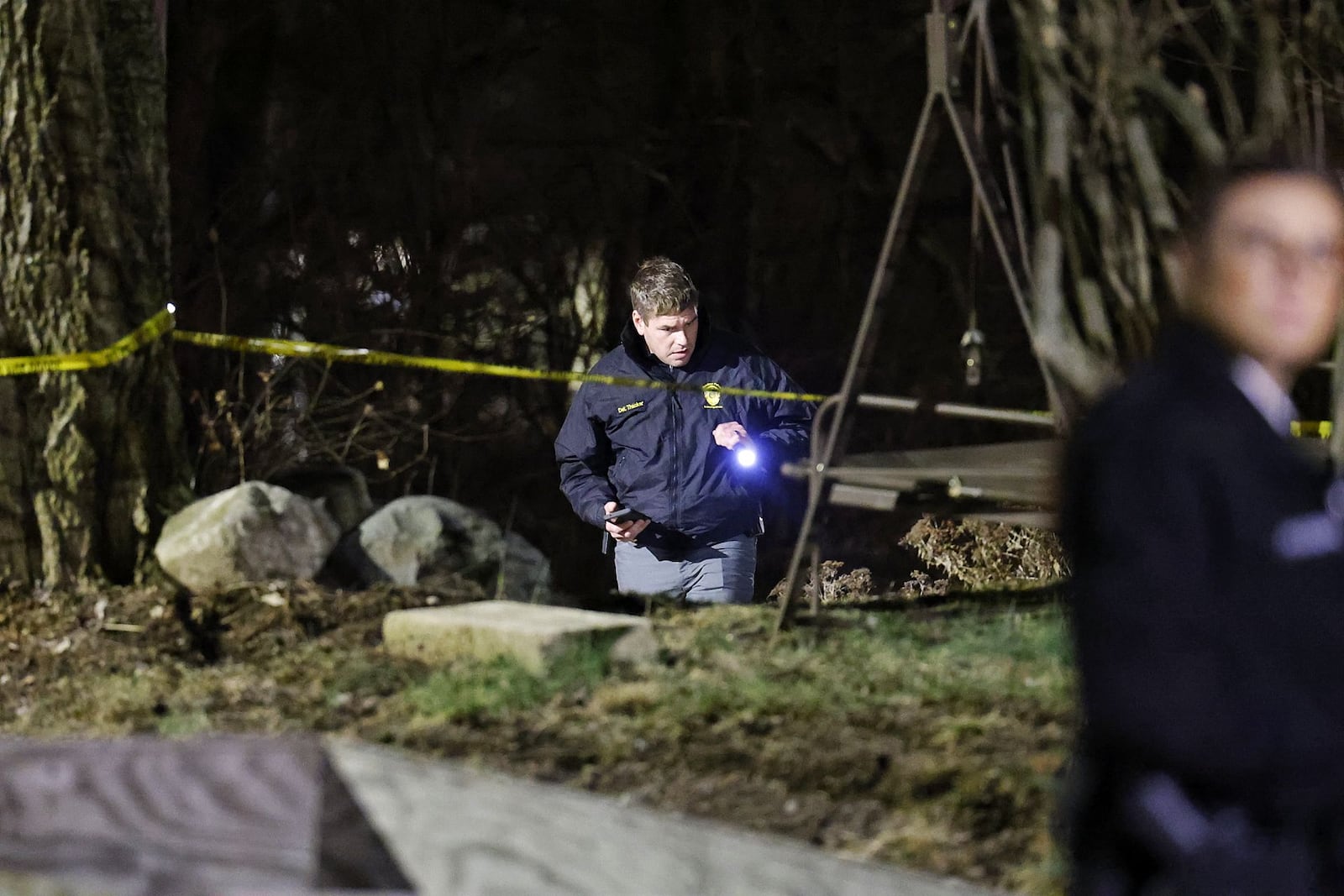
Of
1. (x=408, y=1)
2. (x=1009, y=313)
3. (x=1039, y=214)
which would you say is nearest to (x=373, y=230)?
(x=408, y=1)

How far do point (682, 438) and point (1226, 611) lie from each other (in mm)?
3676

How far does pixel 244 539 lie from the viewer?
5.00 metres

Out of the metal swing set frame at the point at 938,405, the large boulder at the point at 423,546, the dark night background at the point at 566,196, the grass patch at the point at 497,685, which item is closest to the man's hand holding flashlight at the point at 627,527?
the large boulder at the point at 423,546

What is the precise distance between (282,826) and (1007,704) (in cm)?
167

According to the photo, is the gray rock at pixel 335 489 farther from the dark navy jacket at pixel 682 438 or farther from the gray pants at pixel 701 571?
the gray pants at pixel 701 571

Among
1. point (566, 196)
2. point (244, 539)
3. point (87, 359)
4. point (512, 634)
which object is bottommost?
point (512, 634)

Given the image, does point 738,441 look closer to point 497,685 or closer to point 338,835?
point 497,685

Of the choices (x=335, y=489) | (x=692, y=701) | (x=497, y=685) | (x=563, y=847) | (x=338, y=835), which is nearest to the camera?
(x=563, y=847)

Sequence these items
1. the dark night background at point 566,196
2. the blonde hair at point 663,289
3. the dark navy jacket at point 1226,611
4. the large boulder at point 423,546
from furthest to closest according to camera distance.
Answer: the dark night background at point 566,196, the large boulder at point 423,546, the blonde hair at point 663,289, the dark navy jacket at point 1226,611

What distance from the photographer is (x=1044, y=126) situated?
3371mm

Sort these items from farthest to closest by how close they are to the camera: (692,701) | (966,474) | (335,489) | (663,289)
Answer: (335,489)
(663,289)
(966,474)
(692,701)

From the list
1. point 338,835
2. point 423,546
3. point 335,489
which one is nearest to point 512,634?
point 338,835

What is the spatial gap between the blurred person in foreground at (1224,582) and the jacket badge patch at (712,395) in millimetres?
3473

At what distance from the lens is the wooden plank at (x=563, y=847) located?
260 cm
